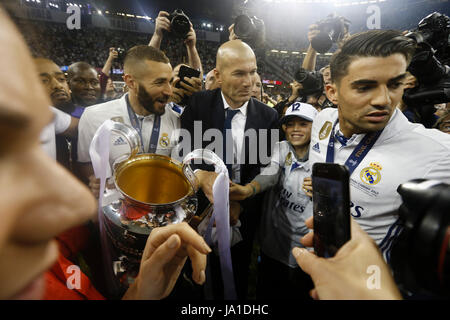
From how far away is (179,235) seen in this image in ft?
1.71

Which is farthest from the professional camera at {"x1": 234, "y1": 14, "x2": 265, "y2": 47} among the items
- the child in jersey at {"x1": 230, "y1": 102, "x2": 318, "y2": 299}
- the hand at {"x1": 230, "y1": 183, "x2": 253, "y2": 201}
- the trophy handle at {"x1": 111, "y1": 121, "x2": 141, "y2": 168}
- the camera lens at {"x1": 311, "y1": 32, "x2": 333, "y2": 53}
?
the trophy handle at {"x1": 111, "y1": 121, "x2": 141, "y2": 168}

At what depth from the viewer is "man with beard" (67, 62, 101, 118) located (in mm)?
2172

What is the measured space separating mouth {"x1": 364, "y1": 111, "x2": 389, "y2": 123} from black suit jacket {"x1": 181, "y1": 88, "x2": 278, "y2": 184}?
2.08ft

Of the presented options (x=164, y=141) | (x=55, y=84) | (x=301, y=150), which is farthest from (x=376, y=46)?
(x=55, y=84)

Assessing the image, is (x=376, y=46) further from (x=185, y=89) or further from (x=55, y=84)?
(x=55, y=84)

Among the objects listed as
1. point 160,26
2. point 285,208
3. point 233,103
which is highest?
point 160,26

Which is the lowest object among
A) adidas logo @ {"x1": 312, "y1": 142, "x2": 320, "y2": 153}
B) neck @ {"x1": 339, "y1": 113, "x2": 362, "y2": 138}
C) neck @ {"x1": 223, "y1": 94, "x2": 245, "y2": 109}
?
adidas logo @ {"x1": 312, "y1": 142, "x2": 320, "y2": 153}

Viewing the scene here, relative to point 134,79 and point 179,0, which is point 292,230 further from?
point 179,0

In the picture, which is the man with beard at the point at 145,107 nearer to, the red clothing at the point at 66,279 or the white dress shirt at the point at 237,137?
the white dress shirt at the point at 237,137

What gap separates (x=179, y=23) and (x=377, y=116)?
1.47m

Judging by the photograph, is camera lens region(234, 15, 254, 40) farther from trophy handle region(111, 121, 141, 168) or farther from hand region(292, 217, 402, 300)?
hand region(292, 217, 402, 300)

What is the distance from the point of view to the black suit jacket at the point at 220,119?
1415 mm
